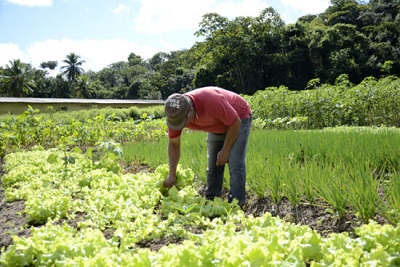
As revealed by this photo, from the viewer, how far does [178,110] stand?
→ 2.78 metres

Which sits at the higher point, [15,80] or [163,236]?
[15,80]

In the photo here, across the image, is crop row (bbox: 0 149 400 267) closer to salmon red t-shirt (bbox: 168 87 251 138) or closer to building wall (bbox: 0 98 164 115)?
salmon red t-shirt (bbox: 168 87 251 138)

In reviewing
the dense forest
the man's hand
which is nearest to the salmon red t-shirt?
the man's hand

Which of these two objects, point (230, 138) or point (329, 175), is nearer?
point (329, 175)

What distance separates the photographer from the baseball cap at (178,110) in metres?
2.79

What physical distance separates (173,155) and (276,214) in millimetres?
1076

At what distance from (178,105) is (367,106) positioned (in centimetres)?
902

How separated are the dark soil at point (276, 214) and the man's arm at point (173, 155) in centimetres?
75

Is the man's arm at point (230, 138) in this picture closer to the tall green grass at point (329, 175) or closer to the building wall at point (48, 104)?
the tall green grass at point (329, 175)

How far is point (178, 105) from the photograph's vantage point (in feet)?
9.13

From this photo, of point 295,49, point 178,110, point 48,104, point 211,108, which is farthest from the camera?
point 48,104

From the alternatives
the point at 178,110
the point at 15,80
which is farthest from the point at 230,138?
the point at 15,80

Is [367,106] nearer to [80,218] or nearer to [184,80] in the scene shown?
[80,218]

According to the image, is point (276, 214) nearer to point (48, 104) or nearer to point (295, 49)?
point (295, 49)
